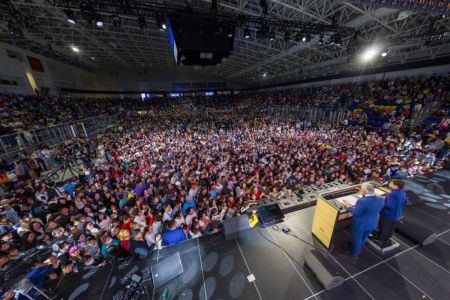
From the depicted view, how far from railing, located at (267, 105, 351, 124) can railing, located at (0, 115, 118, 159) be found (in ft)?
71.3

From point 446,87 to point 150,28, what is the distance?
851 inches

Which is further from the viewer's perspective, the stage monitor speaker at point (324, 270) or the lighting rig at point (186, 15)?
the lighting rig at point (186, 15)

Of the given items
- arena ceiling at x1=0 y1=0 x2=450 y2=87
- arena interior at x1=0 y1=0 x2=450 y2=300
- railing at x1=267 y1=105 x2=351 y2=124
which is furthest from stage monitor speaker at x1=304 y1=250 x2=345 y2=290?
railing at x1=267 y1=105 x2=351 y2=124

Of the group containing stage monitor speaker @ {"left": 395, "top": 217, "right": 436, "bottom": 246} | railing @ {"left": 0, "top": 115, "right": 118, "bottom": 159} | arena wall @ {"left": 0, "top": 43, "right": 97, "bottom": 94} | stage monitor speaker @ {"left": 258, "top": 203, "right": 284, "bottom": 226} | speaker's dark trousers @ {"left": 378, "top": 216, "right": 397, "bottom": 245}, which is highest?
arena wall @ {"left": 0, "top": 43, "right": 97, "bottom": 94}

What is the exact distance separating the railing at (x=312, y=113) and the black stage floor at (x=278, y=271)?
14633 mm

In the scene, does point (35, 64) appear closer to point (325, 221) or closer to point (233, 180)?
point (233, 180)

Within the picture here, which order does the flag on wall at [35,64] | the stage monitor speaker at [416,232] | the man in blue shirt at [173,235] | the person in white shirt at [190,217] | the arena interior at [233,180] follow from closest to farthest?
the arena interior at [233,180], the stage monitor speaker at [416,232], the man in blue shirt at [173,235], the person in white shirt at [190,217], the flag on wall at [35,64]

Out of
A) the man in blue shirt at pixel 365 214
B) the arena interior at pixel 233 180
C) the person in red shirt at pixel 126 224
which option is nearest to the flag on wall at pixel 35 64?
the arena interior at pixel 233 180

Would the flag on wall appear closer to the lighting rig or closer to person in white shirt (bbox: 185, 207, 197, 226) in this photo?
the lighting rig

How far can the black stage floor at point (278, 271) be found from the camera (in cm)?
305

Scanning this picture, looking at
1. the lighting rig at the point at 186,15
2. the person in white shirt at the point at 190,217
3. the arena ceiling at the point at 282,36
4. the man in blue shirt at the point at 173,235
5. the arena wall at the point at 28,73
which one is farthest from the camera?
the arena wall at the point at 28,73

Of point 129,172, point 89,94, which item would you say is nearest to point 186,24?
point 129,172

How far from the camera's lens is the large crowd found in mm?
4355

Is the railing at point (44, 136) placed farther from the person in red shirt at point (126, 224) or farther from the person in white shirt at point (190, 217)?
the person in white shirt at point (190, 217)
